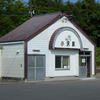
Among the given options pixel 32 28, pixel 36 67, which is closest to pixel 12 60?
pixel 36 67

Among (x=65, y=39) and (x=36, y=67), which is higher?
(x=65, y=39)

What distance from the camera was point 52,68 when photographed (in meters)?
29.4

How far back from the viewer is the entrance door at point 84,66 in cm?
3216

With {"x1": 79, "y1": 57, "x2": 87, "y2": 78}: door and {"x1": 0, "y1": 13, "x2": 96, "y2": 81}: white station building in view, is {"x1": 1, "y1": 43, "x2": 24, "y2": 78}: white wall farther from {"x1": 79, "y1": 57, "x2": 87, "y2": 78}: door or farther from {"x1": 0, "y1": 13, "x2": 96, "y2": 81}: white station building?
{"x1": 79, "y1": 57, "x2": 87, "y2": 78}: door

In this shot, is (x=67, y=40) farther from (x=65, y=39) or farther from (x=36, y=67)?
(x=36, y=67)

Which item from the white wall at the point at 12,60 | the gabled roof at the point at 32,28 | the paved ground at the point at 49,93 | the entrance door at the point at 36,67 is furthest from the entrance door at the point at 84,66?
the paved ground at the point at 49,93

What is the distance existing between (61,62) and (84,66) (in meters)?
3.24

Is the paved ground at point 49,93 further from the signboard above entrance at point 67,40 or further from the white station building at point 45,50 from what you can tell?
the signboard above entrance at point 67,40

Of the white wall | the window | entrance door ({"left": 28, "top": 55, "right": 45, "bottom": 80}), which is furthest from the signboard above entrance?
the white wall

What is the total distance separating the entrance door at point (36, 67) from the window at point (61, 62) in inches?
70.4

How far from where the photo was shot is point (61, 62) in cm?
3042

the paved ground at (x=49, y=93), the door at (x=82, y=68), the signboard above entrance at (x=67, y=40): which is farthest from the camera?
the door at (x=82, y=68)

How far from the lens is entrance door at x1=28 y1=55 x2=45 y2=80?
28.0 meters

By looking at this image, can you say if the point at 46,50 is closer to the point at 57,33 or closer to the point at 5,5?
the point at 57,33
